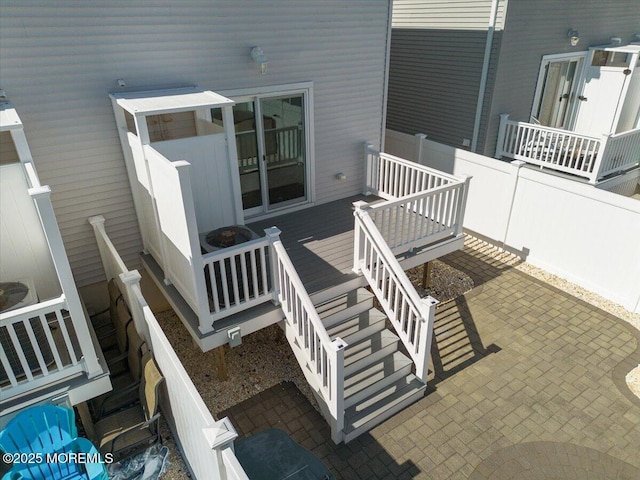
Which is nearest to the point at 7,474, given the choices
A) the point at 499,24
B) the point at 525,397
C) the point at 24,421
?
the point at 24,421

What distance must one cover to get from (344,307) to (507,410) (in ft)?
7.53

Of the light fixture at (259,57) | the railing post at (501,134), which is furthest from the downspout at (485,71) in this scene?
the light fixture at (259,57)

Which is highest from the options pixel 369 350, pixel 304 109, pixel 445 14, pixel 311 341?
pixel 445 14

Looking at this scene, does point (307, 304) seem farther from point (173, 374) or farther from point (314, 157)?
point (314, 157)

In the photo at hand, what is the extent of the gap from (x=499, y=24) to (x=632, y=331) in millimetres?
6236

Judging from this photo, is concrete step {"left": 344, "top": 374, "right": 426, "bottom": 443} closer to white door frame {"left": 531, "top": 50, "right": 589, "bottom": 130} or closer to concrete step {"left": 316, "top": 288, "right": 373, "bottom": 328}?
concrete step {"left": 316, "top": 288, "right": 373, "bottom": 328}

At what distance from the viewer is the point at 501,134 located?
1008cm

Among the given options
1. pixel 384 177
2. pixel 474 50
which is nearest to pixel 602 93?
pixel 474 50

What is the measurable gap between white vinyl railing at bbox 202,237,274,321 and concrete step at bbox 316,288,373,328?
0.75m

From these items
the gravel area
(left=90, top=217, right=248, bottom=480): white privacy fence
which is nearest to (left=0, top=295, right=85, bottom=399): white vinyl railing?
(left=90, top=217, right=248, bottom=480): white privacy fence

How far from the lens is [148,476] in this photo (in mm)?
4504

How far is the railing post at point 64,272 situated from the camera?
370cm

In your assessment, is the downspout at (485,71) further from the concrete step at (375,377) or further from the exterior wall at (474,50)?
the concrete step at (375,377)

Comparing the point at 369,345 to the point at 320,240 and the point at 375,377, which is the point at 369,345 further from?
the point at 320,240
